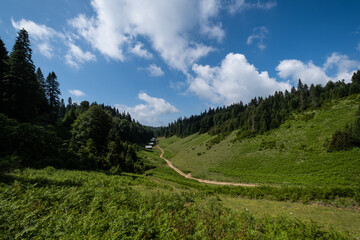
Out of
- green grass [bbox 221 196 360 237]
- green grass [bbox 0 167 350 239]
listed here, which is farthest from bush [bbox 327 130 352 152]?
green grass [bbox 0 167 350 239]

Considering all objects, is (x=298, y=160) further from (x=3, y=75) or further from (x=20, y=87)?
(x=3, y=75)

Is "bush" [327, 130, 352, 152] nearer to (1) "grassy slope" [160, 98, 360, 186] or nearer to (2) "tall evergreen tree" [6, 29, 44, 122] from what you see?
(1) "grassy slope" [160, 98, 360, 186]

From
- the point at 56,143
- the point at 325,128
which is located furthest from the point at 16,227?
the point at 325,128


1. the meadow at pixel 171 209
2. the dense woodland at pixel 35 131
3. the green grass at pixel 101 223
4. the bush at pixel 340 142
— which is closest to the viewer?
the green grass at pixel 101 223

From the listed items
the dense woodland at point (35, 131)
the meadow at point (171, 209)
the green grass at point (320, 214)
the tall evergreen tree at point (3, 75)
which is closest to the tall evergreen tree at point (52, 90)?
the dense woodland at point (35, 131)

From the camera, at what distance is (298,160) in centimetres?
3197

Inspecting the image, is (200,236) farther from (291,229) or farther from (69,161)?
(69,161)

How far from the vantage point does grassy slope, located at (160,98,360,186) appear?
23.7 meters

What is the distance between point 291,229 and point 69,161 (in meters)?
27.0

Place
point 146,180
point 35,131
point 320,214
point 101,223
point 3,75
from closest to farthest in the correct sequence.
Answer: point 101,223 → point 320,214 → point 35,131 → point 146,180 → point 3,75

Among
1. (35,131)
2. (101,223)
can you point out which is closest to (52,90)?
(35,131)

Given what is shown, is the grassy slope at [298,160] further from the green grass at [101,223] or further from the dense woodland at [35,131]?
the dense woodland at [35,131]

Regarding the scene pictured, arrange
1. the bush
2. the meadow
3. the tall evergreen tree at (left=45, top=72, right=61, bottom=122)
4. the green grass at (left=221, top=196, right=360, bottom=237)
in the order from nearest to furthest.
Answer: the meadow < the green grass at (left=221, top=196, right=360, bottom=237) < the bush < the tall evergreen tree at (left=45, top=72, right=61, bottom=122)

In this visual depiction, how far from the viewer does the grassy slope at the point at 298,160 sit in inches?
933
